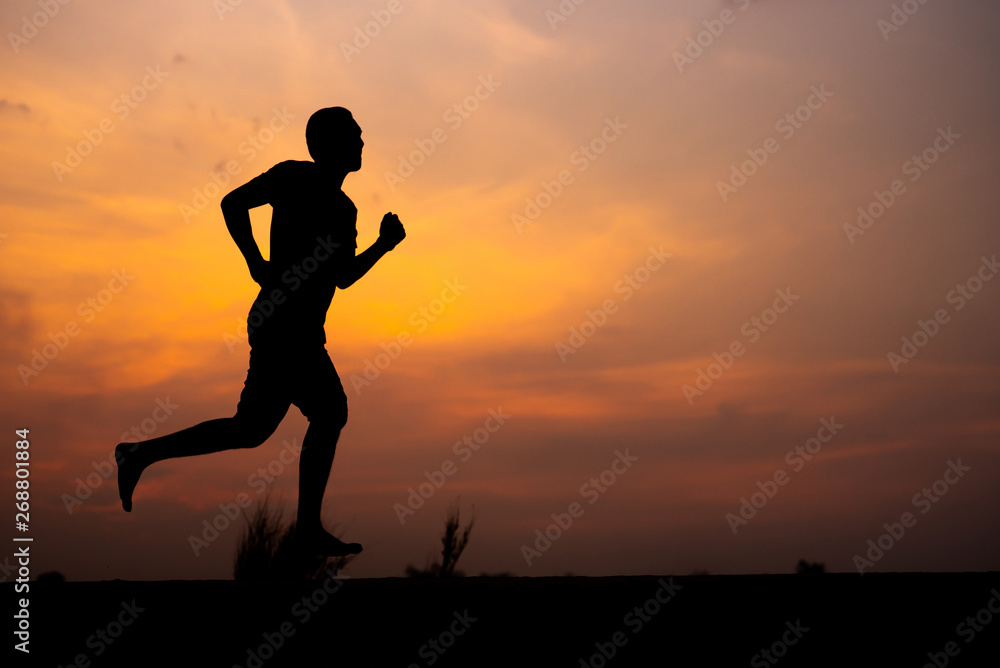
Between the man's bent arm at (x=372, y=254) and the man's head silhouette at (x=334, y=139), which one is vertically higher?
the man's head silhouette at (x=334, y=139)

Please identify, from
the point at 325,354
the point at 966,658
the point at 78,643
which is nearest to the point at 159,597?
the point at 78,643

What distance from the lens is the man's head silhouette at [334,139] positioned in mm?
5059

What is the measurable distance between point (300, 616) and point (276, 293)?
1.73 meters

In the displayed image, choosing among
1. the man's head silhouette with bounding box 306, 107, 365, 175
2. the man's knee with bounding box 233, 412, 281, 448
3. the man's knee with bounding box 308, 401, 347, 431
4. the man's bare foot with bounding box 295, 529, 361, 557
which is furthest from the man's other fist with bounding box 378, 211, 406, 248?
the man's bare foot with bounding box 295, 529, 361, 557

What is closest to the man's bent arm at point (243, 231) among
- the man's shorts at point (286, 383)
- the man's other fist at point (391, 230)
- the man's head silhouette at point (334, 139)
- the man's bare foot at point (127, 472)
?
the man's shorts at point (286, 383)

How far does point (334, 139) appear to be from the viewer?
199 inches

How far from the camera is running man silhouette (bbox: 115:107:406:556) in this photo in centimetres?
485

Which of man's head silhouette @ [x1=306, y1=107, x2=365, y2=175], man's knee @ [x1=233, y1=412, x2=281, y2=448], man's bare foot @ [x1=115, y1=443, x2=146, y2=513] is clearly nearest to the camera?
man's knee @ [x1=233, y1=412, x2=281, y2=448]

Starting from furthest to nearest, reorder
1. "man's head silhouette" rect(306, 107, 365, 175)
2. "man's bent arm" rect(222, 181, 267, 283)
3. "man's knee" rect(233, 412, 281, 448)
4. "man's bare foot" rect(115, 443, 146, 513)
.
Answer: "man's bare foot" rect(115, 443, 146, 513) < "man's head silhouette" rect(306, 107, 365, 175) < "man's knee" rect(233, 412, 281, 448) < "man's bent arm" rect(222, 181, 267, 283)

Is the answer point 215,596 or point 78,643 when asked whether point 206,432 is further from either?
point 78,643

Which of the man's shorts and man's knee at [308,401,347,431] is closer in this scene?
the man's shorts

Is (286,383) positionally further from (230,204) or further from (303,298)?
(230,204)

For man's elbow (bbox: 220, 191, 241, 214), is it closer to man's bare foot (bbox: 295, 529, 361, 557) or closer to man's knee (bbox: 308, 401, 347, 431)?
man's knee (bbox: 308, 401, 347, 431)

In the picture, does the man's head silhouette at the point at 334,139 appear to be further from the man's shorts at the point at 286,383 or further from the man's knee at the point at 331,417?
the man's knee at the point at 331,417
